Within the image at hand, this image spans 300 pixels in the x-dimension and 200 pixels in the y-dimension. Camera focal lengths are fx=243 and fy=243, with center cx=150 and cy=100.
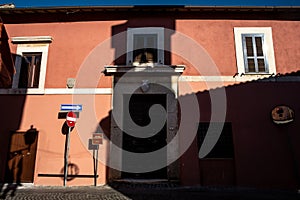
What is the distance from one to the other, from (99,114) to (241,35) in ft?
18.5

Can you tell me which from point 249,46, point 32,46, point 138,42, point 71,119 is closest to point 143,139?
point 71,119

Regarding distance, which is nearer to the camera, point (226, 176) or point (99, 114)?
point (226, 176)

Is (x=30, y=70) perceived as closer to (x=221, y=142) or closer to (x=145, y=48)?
(x=145, y=48)

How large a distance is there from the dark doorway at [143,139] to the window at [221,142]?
118 cm

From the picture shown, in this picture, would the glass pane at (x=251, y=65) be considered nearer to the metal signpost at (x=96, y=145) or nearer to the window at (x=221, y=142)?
the window at (x=221, y=142)

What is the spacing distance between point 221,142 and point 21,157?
21.1ft

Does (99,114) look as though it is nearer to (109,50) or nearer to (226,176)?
(109,50)

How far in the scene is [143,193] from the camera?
638 centimetres

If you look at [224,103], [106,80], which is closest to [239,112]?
[224,103]

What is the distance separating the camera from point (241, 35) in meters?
8.59

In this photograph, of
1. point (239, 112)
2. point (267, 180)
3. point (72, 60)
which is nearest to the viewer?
point (267, 180)

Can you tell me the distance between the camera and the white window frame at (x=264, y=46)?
27.0 feet

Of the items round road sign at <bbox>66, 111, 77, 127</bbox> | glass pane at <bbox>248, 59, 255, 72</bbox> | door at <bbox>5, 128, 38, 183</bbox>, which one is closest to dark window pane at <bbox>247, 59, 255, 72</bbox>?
glass pane at <bbox>248, 59, 255, 72</bbox>

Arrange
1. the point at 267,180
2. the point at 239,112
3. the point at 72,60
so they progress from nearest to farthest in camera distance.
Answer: the point at 267,180
the point at 239,112
the point at 72,60
